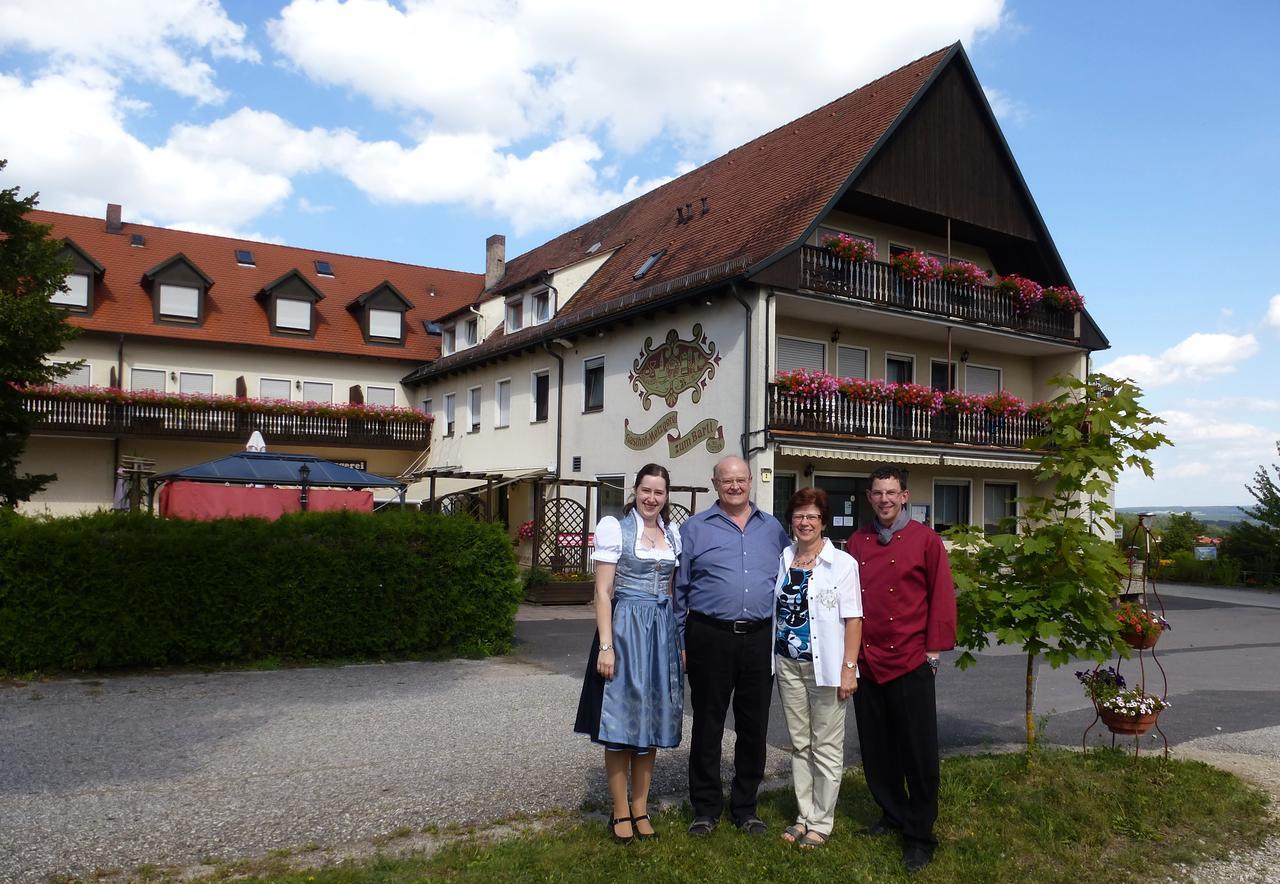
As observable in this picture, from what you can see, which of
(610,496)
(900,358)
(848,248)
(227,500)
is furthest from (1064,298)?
(227,500)

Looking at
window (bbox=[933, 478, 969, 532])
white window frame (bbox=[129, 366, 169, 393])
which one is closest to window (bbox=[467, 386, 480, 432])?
white window frame (bbox=[129, 366, 169, 393])

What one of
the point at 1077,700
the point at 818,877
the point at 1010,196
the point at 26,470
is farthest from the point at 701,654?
the point at 26,470

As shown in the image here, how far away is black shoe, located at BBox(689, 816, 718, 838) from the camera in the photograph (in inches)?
209

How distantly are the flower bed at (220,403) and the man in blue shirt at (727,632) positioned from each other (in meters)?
25.9

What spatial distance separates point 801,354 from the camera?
70.8 feet

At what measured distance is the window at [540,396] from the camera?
26.8m

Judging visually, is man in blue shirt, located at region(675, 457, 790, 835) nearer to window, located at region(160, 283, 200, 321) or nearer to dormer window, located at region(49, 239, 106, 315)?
dormer window, located at region(49, 239, 106, 315)

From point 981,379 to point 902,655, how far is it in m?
21.3

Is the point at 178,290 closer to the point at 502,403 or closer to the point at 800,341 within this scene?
the point at 502,403

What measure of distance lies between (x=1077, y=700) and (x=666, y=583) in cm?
639

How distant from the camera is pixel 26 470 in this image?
2869 cm

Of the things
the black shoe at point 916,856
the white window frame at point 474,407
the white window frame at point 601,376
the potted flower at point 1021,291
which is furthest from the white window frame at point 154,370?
the black shoe at point 916,856

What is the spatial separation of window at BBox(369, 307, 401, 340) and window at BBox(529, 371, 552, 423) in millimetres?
9488

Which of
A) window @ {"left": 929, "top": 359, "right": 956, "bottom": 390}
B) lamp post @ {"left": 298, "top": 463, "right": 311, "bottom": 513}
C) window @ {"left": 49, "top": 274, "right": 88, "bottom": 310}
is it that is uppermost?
window @ {"left": 49, "top": 274, "right": 88, "bottom": 310}
